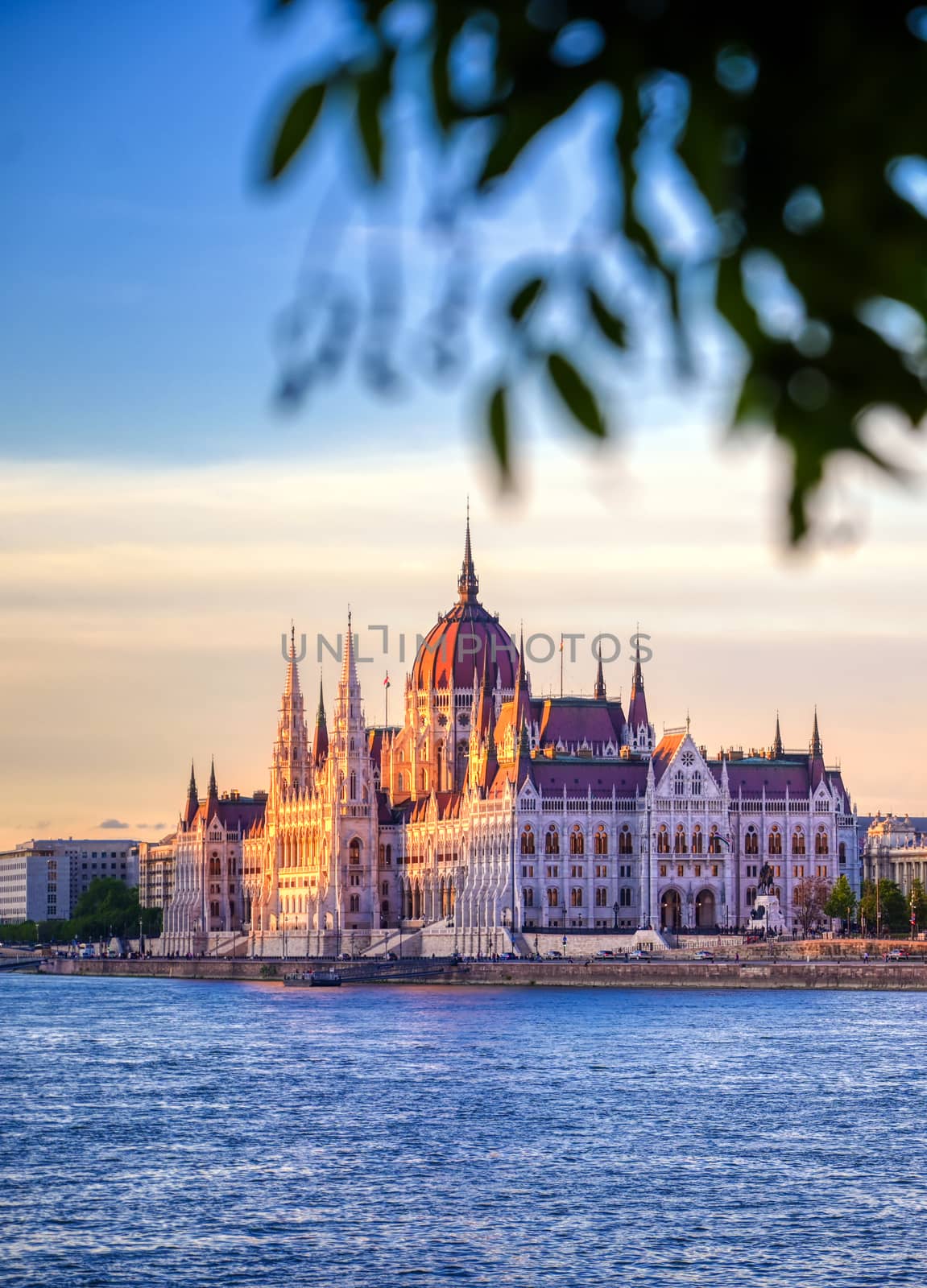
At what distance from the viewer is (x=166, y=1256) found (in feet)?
135

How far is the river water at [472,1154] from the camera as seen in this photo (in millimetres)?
41125

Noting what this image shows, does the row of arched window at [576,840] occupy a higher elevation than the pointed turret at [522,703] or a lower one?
lower

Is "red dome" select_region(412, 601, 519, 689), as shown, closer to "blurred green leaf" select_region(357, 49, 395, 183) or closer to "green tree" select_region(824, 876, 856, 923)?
"green tree" select_region(824, 876, 856, 923)

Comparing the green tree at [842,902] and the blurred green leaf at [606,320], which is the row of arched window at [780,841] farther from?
the blurred green leaf at [606,320]

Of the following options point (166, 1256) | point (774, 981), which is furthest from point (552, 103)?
point (774, 981)

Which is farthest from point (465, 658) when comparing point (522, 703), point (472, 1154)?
point (472, 1154)

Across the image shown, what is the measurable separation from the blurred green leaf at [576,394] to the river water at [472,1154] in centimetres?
3642

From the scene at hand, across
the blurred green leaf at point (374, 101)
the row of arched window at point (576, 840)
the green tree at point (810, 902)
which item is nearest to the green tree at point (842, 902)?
the green tree at point (810, 902)

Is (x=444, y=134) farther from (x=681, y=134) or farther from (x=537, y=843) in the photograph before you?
(x=537, y=843)

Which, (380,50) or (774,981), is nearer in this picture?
(380,50)

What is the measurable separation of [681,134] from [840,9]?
35 cm

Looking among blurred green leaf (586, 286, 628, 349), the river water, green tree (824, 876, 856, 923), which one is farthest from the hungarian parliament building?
blurred green leaf (586, 286, 628, 349)

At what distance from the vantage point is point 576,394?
402cm

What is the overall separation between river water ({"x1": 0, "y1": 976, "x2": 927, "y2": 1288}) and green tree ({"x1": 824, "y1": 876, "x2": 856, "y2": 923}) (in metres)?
45.6
